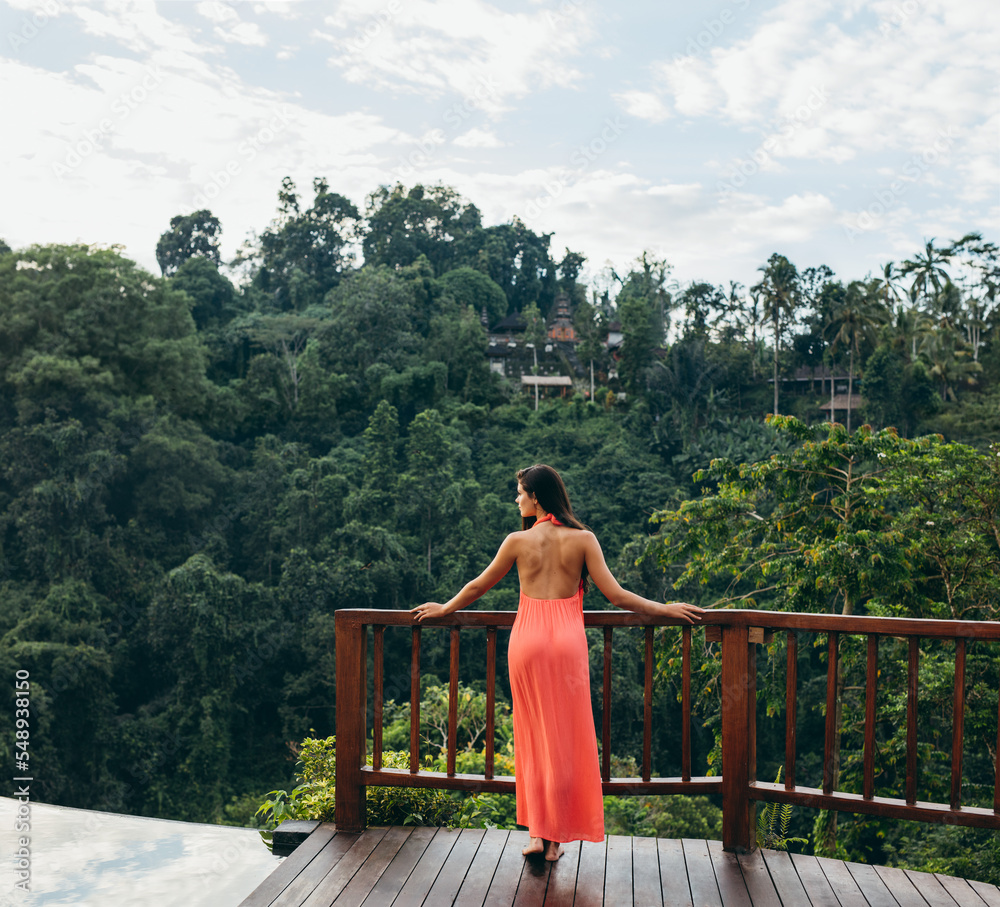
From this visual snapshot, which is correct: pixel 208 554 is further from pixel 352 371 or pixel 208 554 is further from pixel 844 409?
pixel 844 409

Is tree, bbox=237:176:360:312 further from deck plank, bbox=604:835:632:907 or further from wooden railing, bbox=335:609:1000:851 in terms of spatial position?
deck plank, bbox=604:835:632:907

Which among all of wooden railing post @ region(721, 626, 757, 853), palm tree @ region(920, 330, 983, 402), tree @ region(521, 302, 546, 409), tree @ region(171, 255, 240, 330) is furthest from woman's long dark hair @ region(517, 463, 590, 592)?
tree @ region(521, 302, 546, 409)

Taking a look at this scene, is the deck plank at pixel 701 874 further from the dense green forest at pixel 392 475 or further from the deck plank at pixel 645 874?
the dense green forest at pixel 392 475

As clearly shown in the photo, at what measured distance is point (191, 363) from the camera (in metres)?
20.0

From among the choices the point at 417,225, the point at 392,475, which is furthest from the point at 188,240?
the point at 392,475

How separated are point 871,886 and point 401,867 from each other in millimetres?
1301

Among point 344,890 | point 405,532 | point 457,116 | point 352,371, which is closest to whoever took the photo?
point 344,890

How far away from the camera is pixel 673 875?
7.16ft

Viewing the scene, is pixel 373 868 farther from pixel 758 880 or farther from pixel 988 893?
pixel 988 893

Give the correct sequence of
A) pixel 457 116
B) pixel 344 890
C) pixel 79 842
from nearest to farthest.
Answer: pixel 344 890, pixel 79 842, pixel 457 116

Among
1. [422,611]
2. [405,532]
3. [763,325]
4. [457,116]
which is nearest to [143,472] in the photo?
[405,532]

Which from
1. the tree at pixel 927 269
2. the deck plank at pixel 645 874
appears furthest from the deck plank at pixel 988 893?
the tree at pixel 927 269

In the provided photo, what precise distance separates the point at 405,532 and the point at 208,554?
4.79 metres
